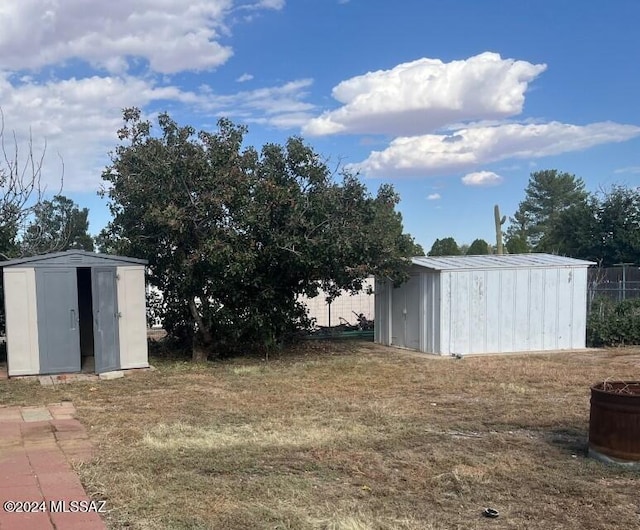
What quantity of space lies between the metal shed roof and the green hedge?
1.73 m

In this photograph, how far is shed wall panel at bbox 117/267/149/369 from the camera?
11.1 metres

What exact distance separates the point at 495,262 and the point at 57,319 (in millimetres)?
9257

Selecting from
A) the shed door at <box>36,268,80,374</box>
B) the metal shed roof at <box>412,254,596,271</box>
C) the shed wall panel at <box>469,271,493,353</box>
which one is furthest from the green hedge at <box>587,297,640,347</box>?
the shed door at <box>36,268,80,374</box>

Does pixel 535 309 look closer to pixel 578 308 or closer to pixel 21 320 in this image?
pixel 578 308

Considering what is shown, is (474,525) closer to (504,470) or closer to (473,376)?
(504,470)

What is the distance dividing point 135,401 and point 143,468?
3.28m

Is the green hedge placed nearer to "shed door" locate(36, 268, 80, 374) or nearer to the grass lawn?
the grass lawn

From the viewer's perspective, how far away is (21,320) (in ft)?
34.1

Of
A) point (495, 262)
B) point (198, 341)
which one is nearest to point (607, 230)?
point (495, 262)

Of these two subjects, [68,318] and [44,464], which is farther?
[68,318]

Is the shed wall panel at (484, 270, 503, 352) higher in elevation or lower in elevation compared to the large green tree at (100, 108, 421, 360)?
lower

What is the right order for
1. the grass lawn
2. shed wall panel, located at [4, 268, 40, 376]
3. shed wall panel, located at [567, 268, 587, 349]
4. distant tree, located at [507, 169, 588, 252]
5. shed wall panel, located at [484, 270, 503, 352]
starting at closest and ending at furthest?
the grass lawn, shed wall panel, located at [4, 268, 40, 376], shed wall panel, located at [484, 270, 503, 352], shed wall panel, located at [567, 268, 587, 349], distant tree, located at [507, 169, 588, 252]

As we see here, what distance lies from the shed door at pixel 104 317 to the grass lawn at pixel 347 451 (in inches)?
28.4

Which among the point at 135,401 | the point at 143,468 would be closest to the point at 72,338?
the point at 135,401
